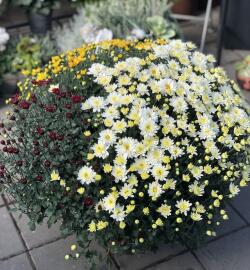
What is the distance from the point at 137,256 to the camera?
10.5 feet

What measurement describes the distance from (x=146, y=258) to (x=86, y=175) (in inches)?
35.4

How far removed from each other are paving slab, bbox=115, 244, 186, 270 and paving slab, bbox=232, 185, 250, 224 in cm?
56

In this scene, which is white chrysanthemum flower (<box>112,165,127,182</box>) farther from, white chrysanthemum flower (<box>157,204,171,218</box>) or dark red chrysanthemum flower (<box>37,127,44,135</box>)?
dark red chrysanthemum flower (<box>37,127,44,135</box>)

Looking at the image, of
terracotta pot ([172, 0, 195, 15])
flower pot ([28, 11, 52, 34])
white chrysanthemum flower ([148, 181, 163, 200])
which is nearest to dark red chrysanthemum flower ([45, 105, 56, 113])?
white chrysanthemum flower ([148, 181, 163, 200])

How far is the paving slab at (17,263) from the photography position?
3.13 m

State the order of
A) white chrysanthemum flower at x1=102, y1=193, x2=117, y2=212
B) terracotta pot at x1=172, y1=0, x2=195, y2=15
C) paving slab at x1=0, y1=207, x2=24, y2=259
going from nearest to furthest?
white chrysanthemum flower at x1=102, y1=193, x2=117, y2=212 → paving slab at x1=0, y1=207, x2=24, y2=259 → terracotta pot at x1=172, y1=0, x2=195, y2=15

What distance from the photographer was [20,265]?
3150 millimetres

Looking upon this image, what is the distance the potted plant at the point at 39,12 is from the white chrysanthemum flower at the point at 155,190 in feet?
9.29

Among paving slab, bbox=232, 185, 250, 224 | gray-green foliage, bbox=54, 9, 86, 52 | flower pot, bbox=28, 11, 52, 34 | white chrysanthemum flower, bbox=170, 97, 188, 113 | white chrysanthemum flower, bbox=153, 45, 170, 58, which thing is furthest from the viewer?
flower pot, bbox=28, 11, 52, 34

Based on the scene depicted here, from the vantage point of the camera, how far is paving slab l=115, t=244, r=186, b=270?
3137mm

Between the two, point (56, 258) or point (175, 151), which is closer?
point (175, 151)

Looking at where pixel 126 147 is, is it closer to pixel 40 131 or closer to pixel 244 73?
pixel 40 131

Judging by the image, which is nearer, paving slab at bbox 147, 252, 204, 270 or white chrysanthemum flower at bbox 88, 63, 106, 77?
white chrysanthemum flower at bbox 88, 63, 106, 77

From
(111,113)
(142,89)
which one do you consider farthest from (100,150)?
(142,89)
